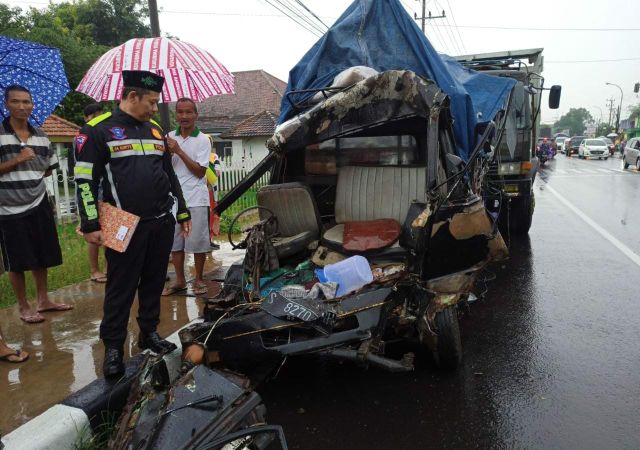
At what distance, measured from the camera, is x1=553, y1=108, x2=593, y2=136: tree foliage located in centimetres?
13338

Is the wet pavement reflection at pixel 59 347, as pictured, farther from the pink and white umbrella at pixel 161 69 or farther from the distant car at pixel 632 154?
the distant car at pixel 632 154

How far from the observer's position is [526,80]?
8055mm

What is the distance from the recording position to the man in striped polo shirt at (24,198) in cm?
387

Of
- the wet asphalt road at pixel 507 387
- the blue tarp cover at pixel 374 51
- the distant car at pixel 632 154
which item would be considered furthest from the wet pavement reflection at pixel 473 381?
the distant car at pixel 632 154

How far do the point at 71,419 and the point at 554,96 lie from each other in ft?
32.4

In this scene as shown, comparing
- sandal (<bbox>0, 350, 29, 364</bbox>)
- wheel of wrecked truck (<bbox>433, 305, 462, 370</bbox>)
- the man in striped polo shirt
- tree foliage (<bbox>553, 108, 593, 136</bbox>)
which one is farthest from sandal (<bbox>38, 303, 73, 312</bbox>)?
tree foliage (<bbox>553, 108, 593, 136</bbox>)

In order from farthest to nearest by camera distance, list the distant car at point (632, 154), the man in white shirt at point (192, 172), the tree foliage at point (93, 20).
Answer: the tree foliage at point (93, 20) < the distant car at point (632, 154) < the man in white shirt at point (192, 172)

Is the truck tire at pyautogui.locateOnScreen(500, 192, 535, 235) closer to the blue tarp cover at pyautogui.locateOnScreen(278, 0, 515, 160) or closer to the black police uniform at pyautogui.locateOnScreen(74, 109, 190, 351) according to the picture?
the blue tarp cover at pyautogui.locateOnScreen(278, 0, 515, 160)

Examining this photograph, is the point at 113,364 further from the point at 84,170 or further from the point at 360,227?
the point at 360,227

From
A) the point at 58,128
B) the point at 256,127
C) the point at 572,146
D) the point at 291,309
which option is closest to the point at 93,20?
the point at 256,127

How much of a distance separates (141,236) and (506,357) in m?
2.94

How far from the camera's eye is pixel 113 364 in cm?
325

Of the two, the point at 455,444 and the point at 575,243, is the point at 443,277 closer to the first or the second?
the point at 455,444

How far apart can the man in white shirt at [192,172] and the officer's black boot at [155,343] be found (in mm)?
1426
